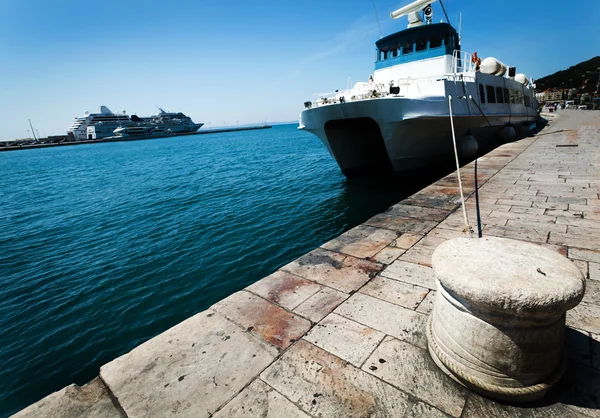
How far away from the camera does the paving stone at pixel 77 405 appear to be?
2098 mm

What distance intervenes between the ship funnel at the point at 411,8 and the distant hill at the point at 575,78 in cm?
9935

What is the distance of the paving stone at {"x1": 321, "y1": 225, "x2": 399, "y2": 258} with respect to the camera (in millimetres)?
4137

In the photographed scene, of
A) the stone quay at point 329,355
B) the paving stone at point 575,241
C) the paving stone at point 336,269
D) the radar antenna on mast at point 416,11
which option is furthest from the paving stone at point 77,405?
the radar antenna on mast at point 416,11

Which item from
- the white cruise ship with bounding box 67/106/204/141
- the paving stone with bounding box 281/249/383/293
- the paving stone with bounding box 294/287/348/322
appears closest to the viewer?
the paving stone with bounding box 294/287/348/322

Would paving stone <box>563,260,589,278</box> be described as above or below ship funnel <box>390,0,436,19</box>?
below

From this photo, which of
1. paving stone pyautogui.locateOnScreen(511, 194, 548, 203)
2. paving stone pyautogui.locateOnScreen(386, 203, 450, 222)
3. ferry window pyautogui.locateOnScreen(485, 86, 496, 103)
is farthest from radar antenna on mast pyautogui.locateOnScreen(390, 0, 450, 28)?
paving stone pyautogui.locateOnScreen(386, 203, 450, 222)

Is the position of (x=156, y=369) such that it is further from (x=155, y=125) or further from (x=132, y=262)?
(x=155, y=125)

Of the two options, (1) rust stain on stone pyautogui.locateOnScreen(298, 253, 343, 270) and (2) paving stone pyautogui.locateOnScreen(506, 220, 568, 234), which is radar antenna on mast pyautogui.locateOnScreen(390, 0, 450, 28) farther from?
(1) rust stain on stone pyautogui.locateOnScreen(298, 253, 343, 270)

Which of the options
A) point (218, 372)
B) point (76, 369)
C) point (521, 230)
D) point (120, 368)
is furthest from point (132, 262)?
point (521, 230)

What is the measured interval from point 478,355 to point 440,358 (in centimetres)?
29

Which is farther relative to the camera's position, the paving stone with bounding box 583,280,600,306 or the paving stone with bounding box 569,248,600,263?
the paving stone with bounding box 569,248,600,263

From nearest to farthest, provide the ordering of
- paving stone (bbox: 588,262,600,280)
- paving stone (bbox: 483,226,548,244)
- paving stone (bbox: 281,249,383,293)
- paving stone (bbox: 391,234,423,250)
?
paving stone (bbox: 588,262,600,280)
paving stone (bbox: 281,249,383,293)
paving stone (bbox: 483,226,548,244)
paving stone (bbox: 391,234,423,250)

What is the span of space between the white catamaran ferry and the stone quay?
6.48 meters

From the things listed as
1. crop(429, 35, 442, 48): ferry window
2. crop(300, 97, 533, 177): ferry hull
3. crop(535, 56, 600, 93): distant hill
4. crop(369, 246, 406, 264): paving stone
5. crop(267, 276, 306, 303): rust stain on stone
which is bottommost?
crop(369, 246, 406, 264): paving stone
